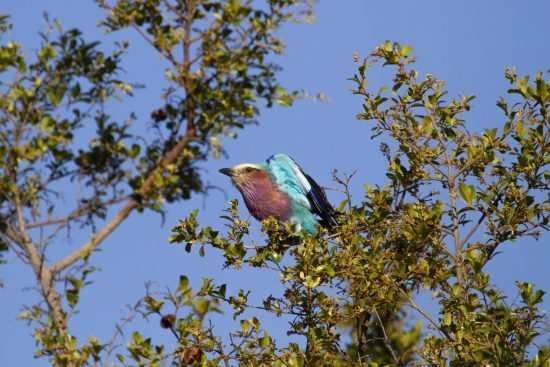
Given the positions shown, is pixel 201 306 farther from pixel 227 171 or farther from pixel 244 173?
pixel 227 171

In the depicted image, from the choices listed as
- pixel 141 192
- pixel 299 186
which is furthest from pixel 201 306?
pixel 141 192

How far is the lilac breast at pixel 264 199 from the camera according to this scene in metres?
5.78

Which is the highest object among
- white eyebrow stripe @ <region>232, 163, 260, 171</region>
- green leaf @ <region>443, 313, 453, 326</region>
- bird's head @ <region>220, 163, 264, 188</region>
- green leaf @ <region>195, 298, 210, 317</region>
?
white eyebrow stripe @ <region>232, 163, 260, 171</region>

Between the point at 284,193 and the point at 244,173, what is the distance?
0.38 m

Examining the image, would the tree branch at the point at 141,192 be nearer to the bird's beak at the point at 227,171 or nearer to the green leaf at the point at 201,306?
the bird's beak at the point at 227,171

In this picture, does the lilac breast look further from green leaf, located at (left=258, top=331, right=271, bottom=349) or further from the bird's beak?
green leaf, located at (left=258, top=331, right=271, bottom=349)

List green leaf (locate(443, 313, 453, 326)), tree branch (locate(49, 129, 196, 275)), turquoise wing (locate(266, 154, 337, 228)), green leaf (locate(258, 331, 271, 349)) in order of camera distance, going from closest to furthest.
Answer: green leaf (locate(443, 313, 453, 326)) → green leaf (locate(258, 331, 271, 349)) → turquoise wing (locate(266, 154, 337, 228)) → tree branch (locate(49, 129, 196, 275))

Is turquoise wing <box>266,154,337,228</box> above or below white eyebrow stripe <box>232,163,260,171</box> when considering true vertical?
below

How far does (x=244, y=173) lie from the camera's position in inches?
239

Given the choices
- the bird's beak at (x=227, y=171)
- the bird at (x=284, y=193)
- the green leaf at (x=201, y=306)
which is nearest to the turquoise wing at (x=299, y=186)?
the bird at (x=284, y=193)

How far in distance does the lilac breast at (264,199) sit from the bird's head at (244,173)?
0.15 ft

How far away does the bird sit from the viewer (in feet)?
18.9

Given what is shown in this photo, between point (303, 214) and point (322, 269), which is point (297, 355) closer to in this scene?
point (322, 269)

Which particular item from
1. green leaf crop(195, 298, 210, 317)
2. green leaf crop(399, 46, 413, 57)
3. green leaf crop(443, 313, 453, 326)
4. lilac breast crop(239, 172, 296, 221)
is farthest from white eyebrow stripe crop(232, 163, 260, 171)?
green leaf crop(443, 313, 453, 326)
